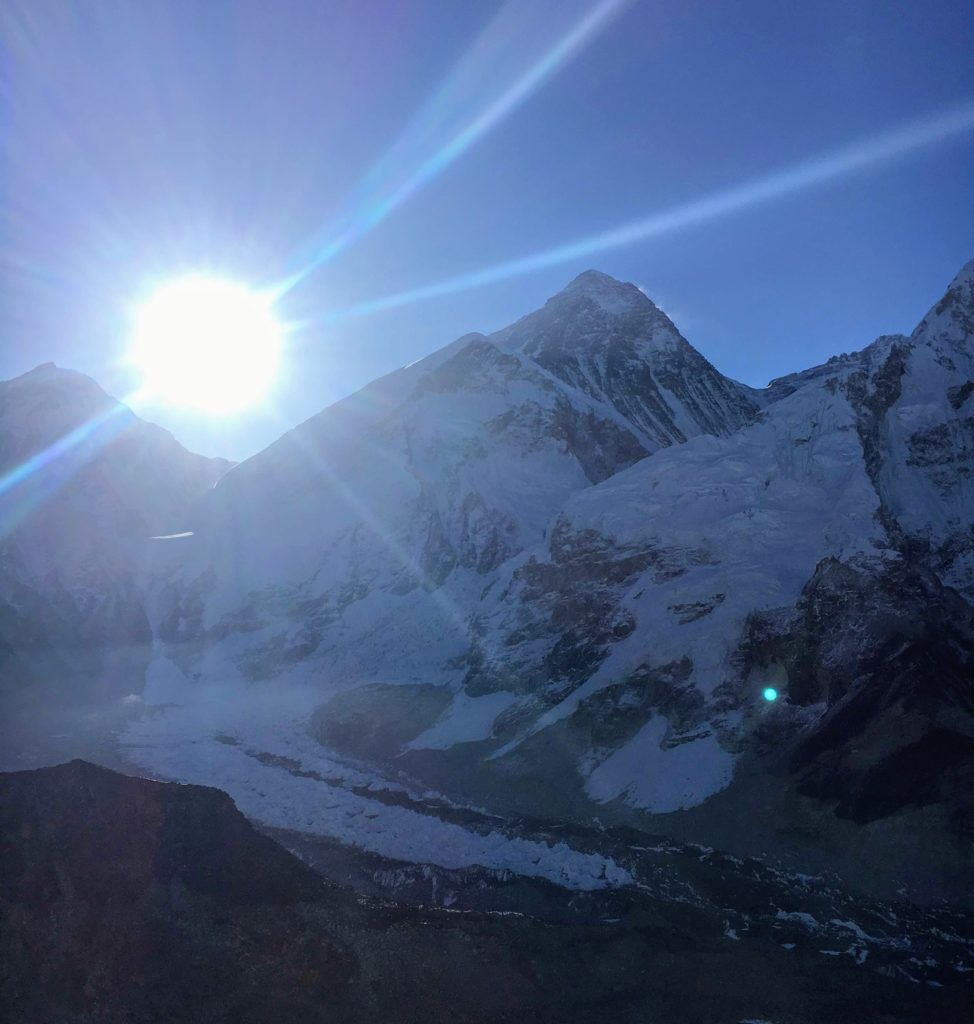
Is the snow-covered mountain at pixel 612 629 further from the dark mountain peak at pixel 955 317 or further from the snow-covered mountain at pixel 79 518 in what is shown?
the snow-covered mountain at pixel 79 518

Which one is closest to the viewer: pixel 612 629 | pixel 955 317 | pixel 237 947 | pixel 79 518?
pixel 237 947

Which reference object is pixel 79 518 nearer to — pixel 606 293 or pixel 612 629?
pixel 612 629

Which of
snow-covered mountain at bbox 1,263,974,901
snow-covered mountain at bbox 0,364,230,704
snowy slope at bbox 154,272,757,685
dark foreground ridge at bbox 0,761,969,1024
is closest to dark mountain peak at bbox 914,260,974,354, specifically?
snow-covered mountain at bbox 1,263,974,901

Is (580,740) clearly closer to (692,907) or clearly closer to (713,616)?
(713,616)

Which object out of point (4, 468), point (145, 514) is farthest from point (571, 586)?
point (4, 468)

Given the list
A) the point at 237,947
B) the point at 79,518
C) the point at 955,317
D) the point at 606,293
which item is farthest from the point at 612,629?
the point at 606,293

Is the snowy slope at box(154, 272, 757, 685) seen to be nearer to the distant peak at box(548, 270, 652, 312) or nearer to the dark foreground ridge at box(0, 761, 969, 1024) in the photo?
the distant peak at box(548, 270, 652, 312)
